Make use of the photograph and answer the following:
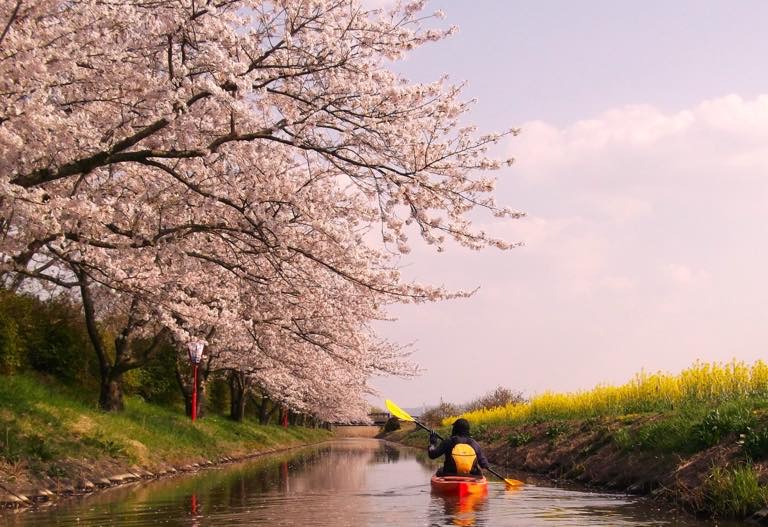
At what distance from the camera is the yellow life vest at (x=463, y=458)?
583 inches

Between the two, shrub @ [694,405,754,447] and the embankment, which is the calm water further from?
shrub @ [694,405,754,447]

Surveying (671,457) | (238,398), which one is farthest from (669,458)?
(238,398)

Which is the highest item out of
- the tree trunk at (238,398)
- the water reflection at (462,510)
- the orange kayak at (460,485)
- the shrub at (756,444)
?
the tree trunk at (238,398)

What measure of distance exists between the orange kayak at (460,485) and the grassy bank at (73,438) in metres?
7.34

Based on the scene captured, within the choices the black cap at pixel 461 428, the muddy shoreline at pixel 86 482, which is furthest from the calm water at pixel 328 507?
the black cap at pixel 461 428

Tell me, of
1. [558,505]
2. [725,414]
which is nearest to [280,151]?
[558,505]

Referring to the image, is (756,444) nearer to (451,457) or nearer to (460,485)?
(460,485)

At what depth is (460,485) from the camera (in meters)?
13.6

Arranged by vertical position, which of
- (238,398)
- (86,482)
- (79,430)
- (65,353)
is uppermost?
(65,353)

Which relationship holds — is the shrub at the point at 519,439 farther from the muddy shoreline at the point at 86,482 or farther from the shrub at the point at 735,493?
the shrub at the point at 735,493

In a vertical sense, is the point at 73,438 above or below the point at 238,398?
below

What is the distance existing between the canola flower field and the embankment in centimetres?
80

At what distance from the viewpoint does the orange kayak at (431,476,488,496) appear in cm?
1363

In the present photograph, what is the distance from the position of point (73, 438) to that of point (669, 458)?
502 inches
